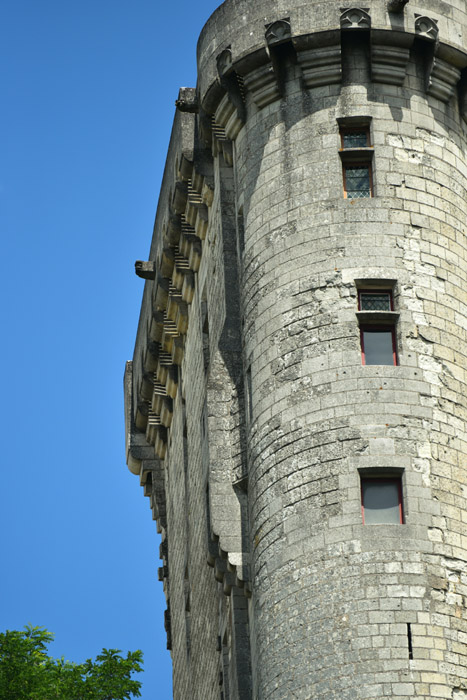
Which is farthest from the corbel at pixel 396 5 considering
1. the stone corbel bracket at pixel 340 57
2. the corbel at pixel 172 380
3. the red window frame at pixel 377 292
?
the corbel at pixel 172 380

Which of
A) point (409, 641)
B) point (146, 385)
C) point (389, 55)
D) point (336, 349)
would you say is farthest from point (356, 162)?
point (146, 385)

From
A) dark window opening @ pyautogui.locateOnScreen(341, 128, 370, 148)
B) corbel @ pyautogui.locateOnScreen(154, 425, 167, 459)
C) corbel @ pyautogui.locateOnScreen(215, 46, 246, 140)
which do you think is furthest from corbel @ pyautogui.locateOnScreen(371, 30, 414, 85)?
corbel @ pyautogui.locateOnScreen(154, 425, 167, 459)

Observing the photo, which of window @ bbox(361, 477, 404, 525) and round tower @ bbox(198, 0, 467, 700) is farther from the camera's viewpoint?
window @ bbox(361, 477, 404, 525)

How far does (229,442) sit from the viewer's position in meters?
42.2

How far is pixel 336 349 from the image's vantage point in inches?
1500

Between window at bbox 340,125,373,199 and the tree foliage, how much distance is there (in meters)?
15.5

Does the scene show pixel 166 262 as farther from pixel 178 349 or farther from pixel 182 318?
pixel 178 349

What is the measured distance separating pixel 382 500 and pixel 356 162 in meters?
7.21

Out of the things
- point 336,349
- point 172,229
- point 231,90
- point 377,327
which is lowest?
point 336,349

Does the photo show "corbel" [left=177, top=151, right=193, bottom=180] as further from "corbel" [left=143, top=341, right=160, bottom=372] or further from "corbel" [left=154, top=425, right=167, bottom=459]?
"corbel" [left=154, top=425, right=167, bottom=459]

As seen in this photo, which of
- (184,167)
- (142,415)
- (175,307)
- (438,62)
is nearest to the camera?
(438,62)

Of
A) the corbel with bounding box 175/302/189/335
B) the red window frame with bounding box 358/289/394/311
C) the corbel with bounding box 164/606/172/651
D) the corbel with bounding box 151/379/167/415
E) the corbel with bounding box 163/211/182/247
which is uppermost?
the corbel with bounding box 163/211/182/247

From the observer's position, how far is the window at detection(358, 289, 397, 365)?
38.3 m

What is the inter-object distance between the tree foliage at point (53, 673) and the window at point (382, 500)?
46.8 feet
